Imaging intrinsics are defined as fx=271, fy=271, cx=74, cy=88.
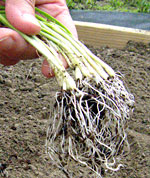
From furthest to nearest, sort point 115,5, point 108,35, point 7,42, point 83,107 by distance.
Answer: point 115,5
point 108,35
point 7,42
point 83,107

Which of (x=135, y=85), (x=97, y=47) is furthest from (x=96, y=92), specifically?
(x=97, y=47)

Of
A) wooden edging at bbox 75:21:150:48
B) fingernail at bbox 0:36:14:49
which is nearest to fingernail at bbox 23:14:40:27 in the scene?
fingernail at bbox 0:36:14:49

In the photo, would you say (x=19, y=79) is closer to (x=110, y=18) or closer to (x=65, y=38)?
(x=65, y=38)

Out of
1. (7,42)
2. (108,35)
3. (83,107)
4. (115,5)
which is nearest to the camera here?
(83,107)

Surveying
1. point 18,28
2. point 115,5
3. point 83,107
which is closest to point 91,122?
point 83,107

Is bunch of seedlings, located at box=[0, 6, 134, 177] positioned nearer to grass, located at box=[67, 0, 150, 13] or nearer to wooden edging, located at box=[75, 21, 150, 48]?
wooden edging, located at box=[75, 21, 150, 48]

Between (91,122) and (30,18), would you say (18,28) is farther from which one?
(91,122)

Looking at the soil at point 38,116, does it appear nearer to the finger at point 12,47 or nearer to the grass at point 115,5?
the finger at point 12,47
